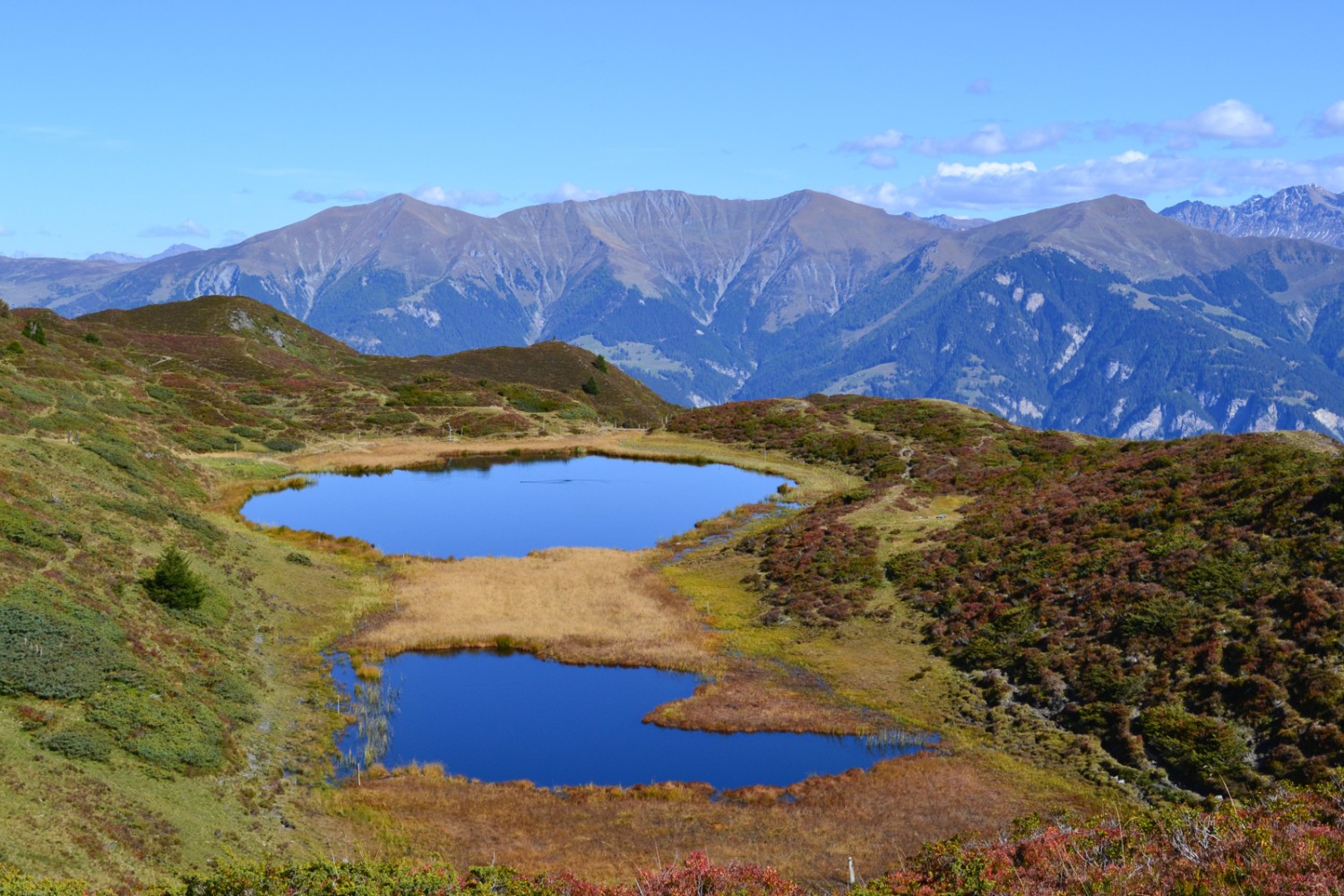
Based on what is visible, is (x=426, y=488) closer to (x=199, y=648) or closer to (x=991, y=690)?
(x=199, y=648)

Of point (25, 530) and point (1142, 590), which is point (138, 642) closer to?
point (25, 530)

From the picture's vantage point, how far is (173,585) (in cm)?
4878

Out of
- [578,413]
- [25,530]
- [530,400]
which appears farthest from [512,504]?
[530,400]

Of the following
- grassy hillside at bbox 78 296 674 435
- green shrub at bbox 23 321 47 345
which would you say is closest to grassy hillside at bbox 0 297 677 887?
green shrub at bbox 23 321 47 345

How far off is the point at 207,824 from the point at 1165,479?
181ft

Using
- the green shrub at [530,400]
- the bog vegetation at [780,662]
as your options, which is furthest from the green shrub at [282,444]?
the green shrub at [530,400]

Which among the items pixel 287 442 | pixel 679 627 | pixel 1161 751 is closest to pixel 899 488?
pixel 679 627

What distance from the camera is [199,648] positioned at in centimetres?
4547

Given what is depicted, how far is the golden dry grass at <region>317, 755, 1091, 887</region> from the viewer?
31484 millimetres

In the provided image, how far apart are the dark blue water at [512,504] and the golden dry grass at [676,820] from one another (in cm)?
4068

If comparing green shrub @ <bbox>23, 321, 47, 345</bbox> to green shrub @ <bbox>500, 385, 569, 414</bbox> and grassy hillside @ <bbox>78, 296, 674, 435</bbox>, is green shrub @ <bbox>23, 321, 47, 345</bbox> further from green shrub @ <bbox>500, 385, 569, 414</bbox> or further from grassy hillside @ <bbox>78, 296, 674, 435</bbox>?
green shrub @ <bbox>500, 385, 569, 414</bbox>

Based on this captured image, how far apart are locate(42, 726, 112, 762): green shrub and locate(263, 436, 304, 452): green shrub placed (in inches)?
3409

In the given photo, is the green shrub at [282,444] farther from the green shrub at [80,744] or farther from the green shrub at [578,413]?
the green shrub at [80,744]

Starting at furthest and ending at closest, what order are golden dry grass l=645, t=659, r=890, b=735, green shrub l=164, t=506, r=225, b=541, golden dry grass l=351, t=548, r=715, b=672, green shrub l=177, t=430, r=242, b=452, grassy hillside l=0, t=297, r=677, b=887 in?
green shrub l=177, t=430, r=242, b=452, green shrub l=164, t=506, r=225, b=541, golden dry grass l=351, t=548, r=715, b=672, golden dry grass l=645, t=659, r=890, b=735, grassy hillside l=0, t=297, r=677, b=887
